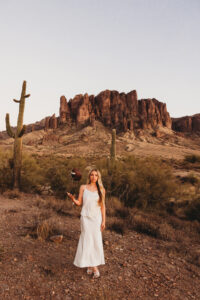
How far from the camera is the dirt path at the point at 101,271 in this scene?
318 cm

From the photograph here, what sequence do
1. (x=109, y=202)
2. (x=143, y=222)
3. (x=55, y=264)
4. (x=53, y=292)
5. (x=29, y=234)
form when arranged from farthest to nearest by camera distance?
(x=109, y=202) → (x=143, y=222) → (x=29, y=234) → (x=55, y=264) → (x=53, y=292)

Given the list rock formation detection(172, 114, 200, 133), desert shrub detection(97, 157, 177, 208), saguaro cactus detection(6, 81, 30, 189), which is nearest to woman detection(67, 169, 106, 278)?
desert shrub detection(97, 157, 177, 208)

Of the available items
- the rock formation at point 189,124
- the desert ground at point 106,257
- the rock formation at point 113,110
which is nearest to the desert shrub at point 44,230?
the desert ground at point 106,257

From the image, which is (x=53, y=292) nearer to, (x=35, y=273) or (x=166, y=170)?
(x=35, y=273)

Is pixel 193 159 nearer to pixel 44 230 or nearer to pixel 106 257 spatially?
pixel 106 257

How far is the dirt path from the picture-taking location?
3178 mm

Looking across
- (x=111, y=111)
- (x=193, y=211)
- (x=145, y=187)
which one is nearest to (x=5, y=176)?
(x=145, y=187)

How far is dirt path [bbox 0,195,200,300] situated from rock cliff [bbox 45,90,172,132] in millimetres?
80891

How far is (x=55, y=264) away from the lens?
393cm

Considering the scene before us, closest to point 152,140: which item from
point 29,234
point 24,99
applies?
point 24,99

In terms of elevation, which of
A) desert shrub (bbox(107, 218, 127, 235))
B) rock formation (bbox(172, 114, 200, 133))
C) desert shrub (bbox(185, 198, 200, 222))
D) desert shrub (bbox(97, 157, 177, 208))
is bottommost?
desert shrub (bbox(107, 218, 127, 235))

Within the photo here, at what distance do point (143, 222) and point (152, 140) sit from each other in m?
68.9

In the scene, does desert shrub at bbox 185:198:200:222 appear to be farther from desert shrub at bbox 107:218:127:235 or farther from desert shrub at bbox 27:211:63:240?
desert shrub at bbox 27:211:63:240

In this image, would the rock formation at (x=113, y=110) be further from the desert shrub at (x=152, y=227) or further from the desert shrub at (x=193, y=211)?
the desert shrub at (x=152, y=227)
